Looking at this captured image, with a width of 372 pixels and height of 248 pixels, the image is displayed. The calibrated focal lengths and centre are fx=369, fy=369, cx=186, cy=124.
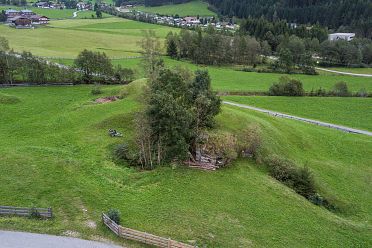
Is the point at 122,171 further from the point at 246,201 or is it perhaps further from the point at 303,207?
the point at 303,207

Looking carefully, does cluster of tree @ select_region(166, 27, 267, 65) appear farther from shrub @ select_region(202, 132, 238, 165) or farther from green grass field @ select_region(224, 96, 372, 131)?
shrub @ select_region(202, 132, 238, 165)

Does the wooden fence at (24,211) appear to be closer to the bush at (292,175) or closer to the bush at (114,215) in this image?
the bush at (114,215)

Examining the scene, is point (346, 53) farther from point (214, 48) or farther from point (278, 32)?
point (214, 48)

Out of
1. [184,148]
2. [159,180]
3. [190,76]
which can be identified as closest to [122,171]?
[159,180]

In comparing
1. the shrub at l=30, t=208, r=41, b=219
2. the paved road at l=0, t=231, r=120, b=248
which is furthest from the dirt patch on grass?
the paved road at l=0, t=231, r=120, b=248

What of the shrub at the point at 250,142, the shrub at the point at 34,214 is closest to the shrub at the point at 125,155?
the shrub at the point at 250,142

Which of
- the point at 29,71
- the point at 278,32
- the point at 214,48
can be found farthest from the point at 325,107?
the point at 278,32
